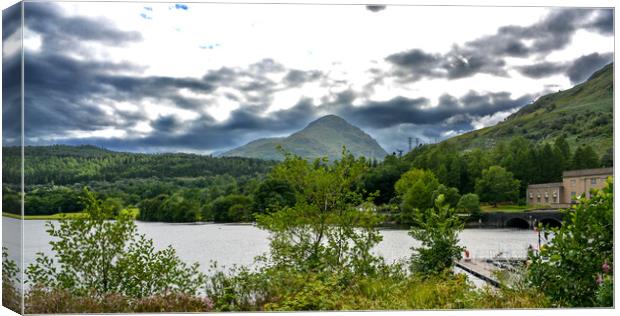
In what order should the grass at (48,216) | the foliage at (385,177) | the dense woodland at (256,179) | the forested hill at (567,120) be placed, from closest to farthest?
the grass at (48,216)
the dense woodland at (256,179)
the forested hill at (567,120)
the foliage at (385,177)

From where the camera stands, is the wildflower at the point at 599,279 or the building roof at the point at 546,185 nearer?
the wildflower at the point at 599,279

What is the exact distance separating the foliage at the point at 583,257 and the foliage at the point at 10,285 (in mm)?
4885

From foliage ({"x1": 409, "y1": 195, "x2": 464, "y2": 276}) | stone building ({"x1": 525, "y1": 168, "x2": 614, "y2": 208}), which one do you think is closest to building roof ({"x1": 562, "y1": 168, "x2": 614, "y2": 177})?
stone building ({"x1": 525, "y1": 168, "x2": 614, "y2": 208})

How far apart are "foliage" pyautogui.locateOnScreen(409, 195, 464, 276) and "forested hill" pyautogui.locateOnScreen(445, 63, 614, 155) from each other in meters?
0.83

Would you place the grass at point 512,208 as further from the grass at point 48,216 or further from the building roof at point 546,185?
the grass at point 48,216

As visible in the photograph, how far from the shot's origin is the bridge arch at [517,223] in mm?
7477

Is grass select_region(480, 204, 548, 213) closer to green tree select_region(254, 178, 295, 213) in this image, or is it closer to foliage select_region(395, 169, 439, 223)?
foliage select_region(395, 169, 439, 223)

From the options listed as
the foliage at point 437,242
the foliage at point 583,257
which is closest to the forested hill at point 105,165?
the foliage at point 437,242

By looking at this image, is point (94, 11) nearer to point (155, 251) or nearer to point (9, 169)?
point (9, 169)

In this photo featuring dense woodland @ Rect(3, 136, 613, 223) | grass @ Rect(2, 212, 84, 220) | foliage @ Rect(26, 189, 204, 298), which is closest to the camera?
grass @ Rect(2, 212, 84, 220)

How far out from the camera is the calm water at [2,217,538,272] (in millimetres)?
6959

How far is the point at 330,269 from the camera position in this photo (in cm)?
698

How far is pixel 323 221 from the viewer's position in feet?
23.6

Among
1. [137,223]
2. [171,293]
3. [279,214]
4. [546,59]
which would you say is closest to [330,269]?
[279,214]
